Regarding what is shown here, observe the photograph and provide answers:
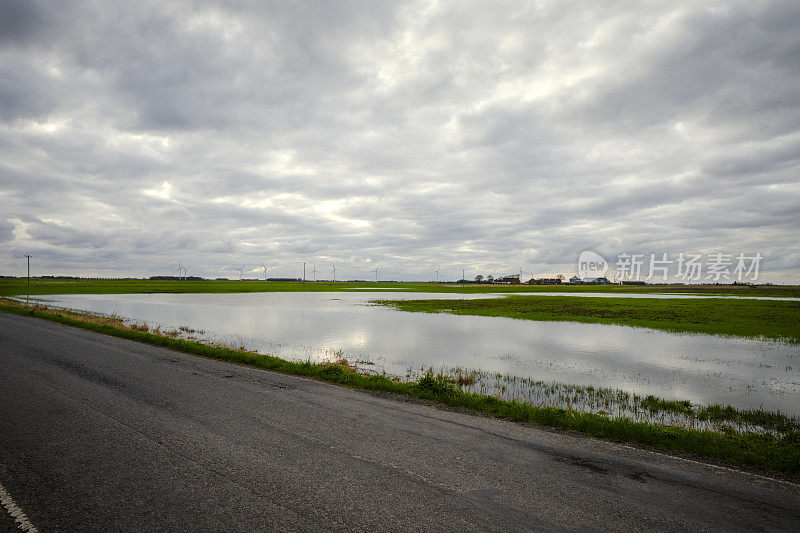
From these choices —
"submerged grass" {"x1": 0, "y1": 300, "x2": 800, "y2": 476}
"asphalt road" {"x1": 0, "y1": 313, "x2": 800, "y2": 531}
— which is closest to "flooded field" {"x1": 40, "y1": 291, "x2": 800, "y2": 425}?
"submerged grass" {"x1": 0, "y1": 300, "x2": 800, "y2": 476}

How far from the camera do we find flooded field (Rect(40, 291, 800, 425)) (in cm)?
1530

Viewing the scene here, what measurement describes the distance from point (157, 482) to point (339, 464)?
124 inches

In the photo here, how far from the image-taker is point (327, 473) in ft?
23.0

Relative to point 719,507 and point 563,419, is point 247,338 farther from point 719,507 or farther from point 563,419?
point 719,507

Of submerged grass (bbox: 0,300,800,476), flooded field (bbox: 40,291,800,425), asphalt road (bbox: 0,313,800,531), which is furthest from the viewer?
flooded field (bbox: 40,291,800,425)

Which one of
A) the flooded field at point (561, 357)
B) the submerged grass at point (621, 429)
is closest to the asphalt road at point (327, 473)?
the submerged grass at point (621, 429)

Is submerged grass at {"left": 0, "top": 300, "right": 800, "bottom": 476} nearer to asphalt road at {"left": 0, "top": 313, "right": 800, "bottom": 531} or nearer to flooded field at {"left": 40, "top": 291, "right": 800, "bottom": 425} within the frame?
asphalt road at {"left": 0, "top": 313, "right": 800, "bottom": 531}

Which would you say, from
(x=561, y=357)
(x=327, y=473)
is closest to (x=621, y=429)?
(x=327, y=473)

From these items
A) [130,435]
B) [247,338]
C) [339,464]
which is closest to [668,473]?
[339,464]

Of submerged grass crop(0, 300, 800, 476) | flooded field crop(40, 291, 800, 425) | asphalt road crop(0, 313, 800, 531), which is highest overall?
asphalt road crop(0, 313, 800, 531)

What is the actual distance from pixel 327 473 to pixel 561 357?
1981 cm

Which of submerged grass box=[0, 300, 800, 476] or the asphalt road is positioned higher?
the asphalt road

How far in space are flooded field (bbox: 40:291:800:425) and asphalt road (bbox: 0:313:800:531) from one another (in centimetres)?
564

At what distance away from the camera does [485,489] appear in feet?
21.9
